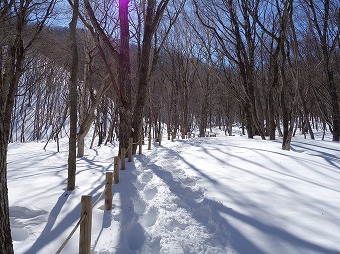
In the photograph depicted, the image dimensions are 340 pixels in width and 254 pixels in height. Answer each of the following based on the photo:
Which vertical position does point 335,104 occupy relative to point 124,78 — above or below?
below

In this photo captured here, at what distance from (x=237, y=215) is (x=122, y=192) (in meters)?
2.61

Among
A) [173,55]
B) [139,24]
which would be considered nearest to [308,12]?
[139,24]

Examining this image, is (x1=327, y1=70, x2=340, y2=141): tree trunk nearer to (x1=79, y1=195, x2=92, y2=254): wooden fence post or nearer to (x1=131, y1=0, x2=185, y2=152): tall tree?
(x1=131, y1=0, x2=185, y2=152): tall tree

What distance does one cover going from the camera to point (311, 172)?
20.1 feet

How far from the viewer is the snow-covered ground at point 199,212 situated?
10.5 ft

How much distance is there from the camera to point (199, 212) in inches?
167

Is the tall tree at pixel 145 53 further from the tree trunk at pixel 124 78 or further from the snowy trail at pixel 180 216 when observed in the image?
the snowy trail at pixel 180 216

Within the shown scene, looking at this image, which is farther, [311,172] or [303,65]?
[303,65]

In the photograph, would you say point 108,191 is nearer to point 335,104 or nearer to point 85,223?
point 85,223

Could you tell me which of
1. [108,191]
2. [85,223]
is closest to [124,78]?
[108,191]

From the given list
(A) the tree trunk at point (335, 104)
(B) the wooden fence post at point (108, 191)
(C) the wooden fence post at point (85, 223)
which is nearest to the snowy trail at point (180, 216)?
(B) the wooden fence post at point (108, 191)

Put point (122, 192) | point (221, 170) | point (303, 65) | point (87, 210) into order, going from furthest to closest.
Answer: point (303, 65)
point (221, 170)
point (122, 192)
point (87, 210)

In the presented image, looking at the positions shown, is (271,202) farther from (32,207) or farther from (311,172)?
(32,207)

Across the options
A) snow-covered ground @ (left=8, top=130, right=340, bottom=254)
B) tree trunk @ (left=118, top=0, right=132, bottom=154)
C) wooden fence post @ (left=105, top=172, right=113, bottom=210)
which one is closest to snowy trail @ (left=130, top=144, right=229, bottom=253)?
snow-covered ground @ (left=8, top=130, right=340, bottom=254)
